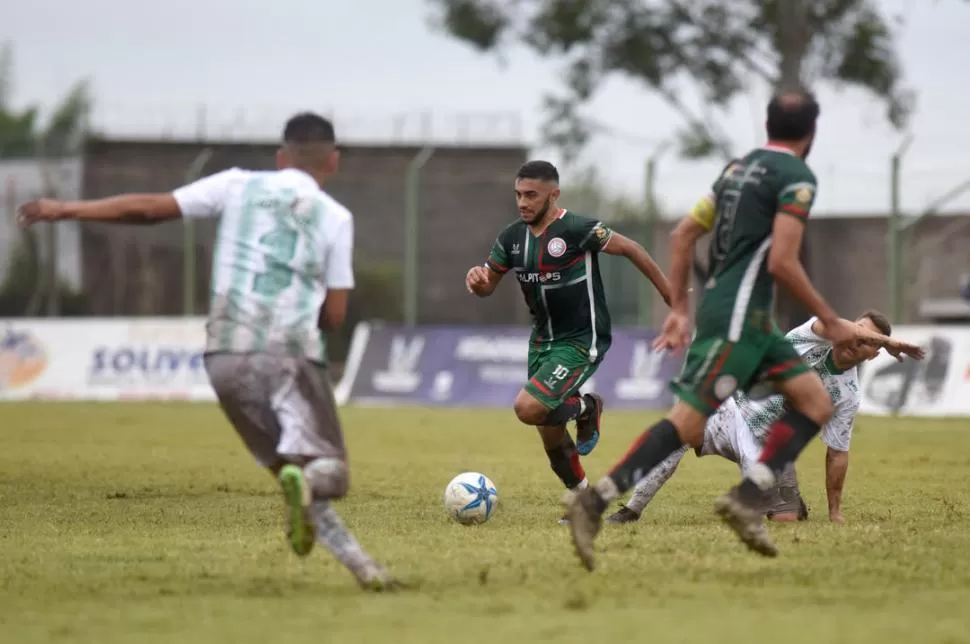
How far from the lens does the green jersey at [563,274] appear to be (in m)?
10.1

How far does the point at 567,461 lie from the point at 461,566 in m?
3.04

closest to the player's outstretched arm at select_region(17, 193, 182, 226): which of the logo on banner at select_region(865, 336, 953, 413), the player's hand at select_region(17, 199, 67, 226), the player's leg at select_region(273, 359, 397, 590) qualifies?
the player's hand at select_region(17, 199, 67, 226)

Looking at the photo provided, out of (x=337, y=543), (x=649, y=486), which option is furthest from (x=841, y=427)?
(x=337, y=543)

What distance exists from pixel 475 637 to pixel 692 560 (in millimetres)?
2278

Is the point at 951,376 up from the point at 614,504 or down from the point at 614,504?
down

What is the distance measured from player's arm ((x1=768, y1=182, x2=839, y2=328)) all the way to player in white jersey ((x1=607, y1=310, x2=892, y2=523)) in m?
2.44

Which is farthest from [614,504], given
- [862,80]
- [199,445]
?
[862,80]

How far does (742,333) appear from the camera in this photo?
7.07 m

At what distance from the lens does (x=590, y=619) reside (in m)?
5.80

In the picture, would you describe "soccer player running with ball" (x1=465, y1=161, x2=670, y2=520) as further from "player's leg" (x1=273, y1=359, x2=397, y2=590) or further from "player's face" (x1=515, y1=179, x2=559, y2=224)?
"player's leg" (x1=273, y1=359, x2=397, y2=590)

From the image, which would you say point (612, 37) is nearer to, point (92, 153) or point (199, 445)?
point (92, 153)

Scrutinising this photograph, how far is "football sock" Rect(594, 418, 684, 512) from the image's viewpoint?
22.9 feet

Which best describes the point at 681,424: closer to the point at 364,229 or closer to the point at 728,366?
the point at 728,366

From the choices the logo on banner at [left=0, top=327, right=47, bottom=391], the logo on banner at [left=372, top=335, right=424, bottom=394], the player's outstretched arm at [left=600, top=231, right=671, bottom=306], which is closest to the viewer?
the player's outstretched arm at [left=600, top=231, right=671, bottom=306]
